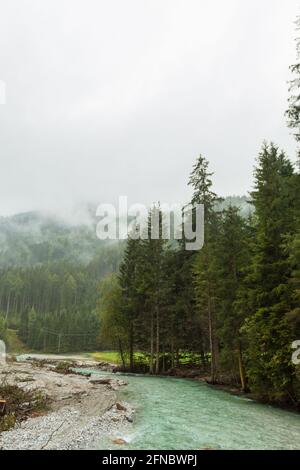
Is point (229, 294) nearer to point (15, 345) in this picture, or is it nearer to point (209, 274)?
point (209, 274)

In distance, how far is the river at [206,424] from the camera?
10625 millimetres

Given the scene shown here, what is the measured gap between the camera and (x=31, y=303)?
162875 mm

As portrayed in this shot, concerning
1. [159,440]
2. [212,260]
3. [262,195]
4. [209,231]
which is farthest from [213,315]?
[159,440]

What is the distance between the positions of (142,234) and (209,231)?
11682 mm

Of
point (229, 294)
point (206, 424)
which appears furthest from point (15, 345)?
point (206, 424)

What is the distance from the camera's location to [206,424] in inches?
529

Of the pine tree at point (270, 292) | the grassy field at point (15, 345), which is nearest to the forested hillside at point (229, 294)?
the pine tree at point (270, 292)

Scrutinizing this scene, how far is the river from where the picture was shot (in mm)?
10625

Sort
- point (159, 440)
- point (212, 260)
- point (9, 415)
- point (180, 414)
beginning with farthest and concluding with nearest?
point (212, 260)
point (180, 414)
point (9, 415)
point (159, 440)

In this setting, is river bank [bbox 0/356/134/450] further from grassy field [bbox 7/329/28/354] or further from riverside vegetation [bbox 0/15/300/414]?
grassy field [bbox 7/329/28/354]

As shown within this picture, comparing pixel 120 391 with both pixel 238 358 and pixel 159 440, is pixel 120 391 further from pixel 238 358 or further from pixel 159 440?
pixel 159 440

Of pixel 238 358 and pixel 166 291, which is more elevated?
pixel 166 291

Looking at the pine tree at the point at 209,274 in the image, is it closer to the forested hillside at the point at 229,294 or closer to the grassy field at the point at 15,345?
the forested hillside at the point at 229,294

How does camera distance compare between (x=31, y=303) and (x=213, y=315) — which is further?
(x=31, y=303)
